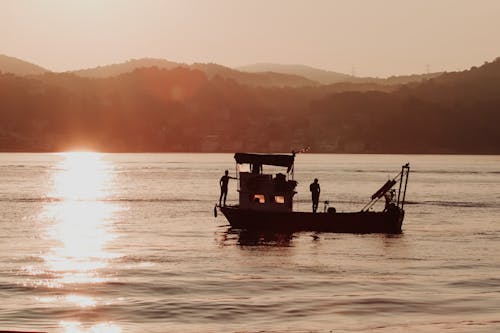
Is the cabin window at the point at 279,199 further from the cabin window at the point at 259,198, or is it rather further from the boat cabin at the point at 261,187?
the cabin window at the point at 259,198

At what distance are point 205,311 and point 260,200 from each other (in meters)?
32.0

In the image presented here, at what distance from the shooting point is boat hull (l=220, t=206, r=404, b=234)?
6188cm

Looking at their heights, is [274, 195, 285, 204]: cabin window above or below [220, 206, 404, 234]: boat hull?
above

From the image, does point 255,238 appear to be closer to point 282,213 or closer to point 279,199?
point 282,213

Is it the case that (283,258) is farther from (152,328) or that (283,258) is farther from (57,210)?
(57,210)

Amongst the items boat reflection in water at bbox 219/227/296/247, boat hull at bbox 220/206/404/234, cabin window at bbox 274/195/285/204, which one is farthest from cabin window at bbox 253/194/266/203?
boat reflection in water at bbox 219/227/296/247

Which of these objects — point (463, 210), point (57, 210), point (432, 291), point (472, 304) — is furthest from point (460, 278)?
point (57, 210)

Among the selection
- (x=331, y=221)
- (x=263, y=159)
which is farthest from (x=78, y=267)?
(x=331, y=221)

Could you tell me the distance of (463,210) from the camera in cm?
9438

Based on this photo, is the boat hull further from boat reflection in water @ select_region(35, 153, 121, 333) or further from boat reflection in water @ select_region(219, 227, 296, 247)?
boat reflection in water @ select_region(35, 153, 121, 333)

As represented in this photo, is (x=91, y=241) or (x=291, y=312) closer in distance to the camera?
(x=291, y=312)

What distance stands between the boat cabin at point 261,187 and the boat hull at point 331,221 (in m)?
0.83

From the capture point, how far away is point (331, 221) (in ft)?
204

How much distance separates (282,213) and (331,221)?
11.5 feet
